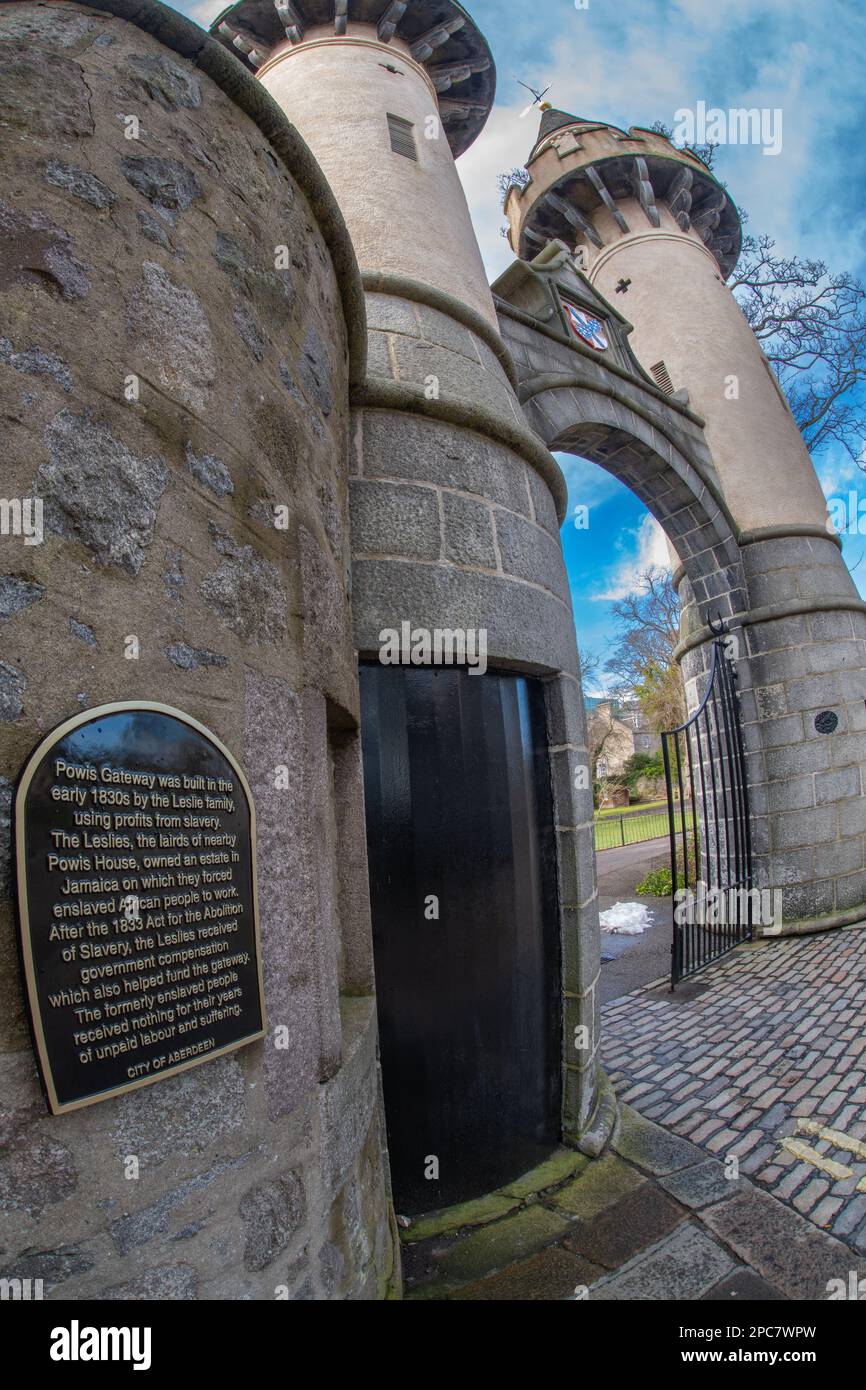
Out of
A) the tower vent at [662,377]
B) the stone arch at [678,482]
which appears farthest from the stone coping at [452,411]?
the tower vent at [662,377]

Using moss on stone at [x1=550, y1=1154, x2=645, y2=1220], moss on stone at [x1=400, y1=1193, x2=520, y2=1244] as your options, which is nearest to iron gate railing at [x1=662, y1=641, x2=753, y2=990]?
moss on stone at [x1=550, y1=1154, x2=645, y2=1220]

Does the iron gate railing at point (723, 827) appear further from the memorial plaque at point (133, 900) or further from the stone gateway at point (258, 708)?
the memorial plaque at point (133, 900)

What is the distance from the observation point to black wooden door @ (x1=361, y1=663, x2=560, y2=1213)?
2.76m

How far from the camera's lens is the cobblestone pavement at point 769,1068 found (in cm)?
296

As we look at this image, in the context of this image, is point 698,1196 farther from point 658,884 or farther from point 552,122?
point 552,122

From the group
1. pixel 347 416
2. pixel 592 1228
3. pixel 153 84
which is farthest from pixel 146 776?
pixel 592 1228

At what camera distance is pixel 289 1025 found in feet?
5.53

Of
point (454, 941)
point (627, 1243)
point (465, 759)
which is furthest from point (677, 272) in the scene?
point (627, 1243)

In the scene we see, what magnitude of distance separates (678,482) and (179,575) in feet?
25.1

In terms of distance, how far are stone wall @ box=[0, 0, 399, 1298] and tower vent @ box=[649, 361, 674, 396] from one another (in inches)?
320

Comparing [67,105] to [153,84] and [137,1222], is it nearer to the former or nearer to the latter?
[153,84]
